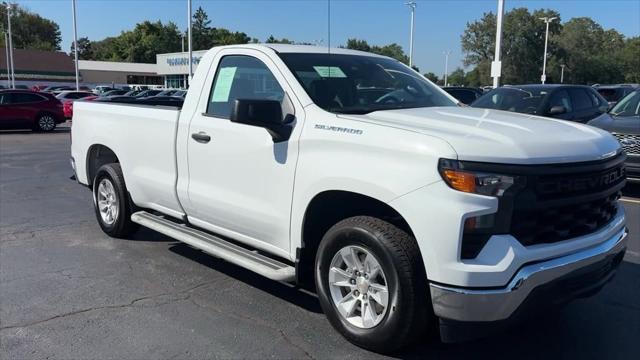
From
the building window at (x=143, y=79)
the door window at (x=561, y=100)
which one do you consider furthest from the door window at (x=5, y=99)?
the building window at (x=143, y=79)

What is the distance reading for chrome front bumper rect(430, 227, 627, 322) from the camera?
3.06 meters

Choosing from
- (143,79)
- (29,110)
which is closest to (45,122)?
(29,110)

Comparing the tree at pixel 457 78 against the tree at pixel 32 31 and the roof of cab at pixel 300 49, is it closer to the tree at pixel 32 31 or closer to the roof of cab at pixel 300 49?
the tree at pixel 32 31

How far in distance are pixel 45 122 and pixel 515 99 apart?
59.8 ft

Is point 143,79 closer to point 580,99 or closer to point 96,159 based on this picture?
point 580,99

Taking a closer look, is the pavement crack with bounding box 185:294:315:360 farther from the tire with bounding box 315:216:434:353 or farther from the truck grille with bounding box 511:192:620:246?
the truck grille with bounding box 511:192:620:246

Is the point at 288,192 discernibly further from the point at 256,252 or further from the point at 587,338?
the point at 587,338

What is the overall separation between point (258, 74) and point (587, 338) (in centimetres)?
303

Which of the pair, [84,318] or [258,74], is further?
[258,74]

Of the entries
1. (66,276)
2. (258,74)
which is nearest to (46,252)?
(66,276)

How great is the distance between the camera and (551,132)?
3.57 m

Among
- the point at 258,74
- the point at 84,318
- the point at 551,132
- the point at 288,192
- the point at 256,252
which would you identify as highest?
the point at 258,74

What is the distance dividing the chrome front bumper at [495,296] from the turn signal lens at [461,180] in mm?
521

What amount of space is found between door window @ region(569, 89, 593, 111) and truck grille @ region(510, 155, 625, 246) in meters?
9.55
